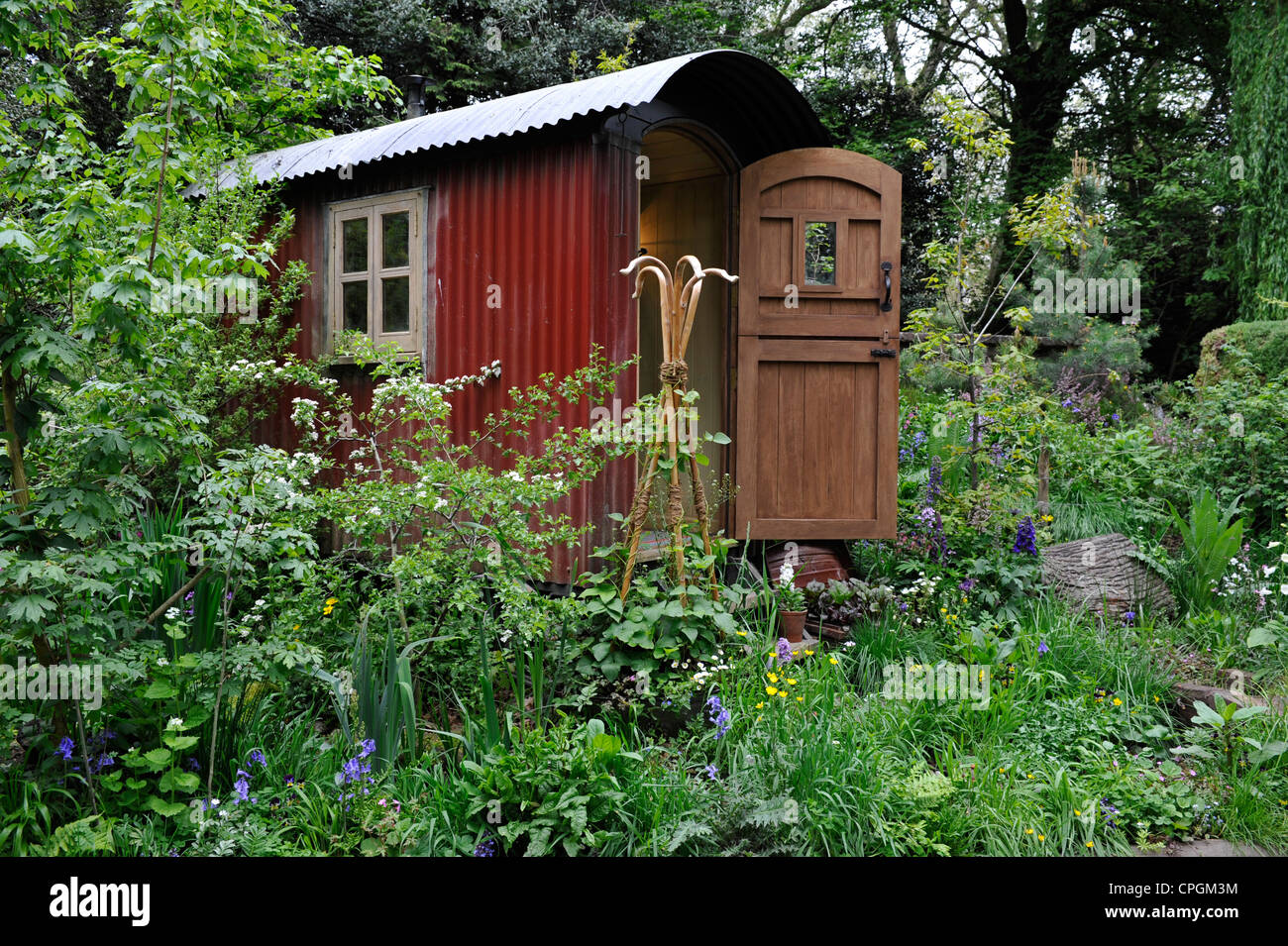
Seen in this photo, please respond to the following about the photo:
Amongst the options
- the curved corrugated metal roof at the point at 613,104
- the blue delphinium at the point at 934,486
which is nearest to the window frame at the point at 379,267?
the curved corrugated metal roof at the point at 613,104

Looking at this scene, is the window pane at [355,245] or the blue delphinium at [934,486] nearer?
the blue delphinium at [934,486]

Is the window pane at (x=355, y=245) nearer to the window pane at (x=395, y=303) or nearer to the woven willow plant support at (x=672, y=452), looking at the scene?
the window pane at (x=395, y=303)

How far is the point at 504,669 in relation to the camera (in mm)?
4117

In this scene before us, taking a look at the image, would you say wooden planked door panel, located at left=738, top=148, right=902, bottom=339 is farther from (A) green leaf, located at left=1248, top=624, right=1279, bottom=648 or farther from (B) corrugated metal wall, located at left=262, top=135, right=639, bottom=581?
(A) green leaf, located at left=1248, top=624, right=1279, bottom=648

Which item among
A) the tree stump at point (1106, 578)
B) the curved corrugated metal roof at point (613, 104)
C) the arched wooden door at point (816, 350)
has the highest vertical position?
the curved corrugated metal roof at point (613, 104)

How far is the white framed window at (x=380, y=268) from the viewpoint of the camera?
19.8ft

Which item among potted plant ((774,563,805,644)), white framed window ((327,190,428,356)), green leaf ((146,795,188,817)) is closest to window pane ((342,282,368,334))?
white framed window ((327,190,428,356))

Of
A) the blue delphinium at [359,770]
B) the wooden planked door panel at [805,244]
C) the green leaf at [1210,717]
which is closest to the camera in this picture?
the blue delphinium at [359,770]

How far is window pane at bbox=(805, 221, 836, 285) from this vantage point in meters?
5.69

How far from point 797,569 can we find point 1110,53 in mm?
13344

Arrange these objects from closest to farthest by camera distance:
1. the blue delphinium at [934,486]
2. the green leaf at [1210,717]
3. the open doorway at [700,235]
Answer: the green leaf at [1210,717], the blue delphinium at [934,486], the open doorway at [700,235]

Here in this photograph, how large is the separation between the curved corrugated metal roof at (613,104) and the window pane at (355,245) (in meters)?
0.40

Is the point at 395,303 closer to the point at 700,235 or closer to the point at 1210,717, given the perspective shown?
the point at 700,235
